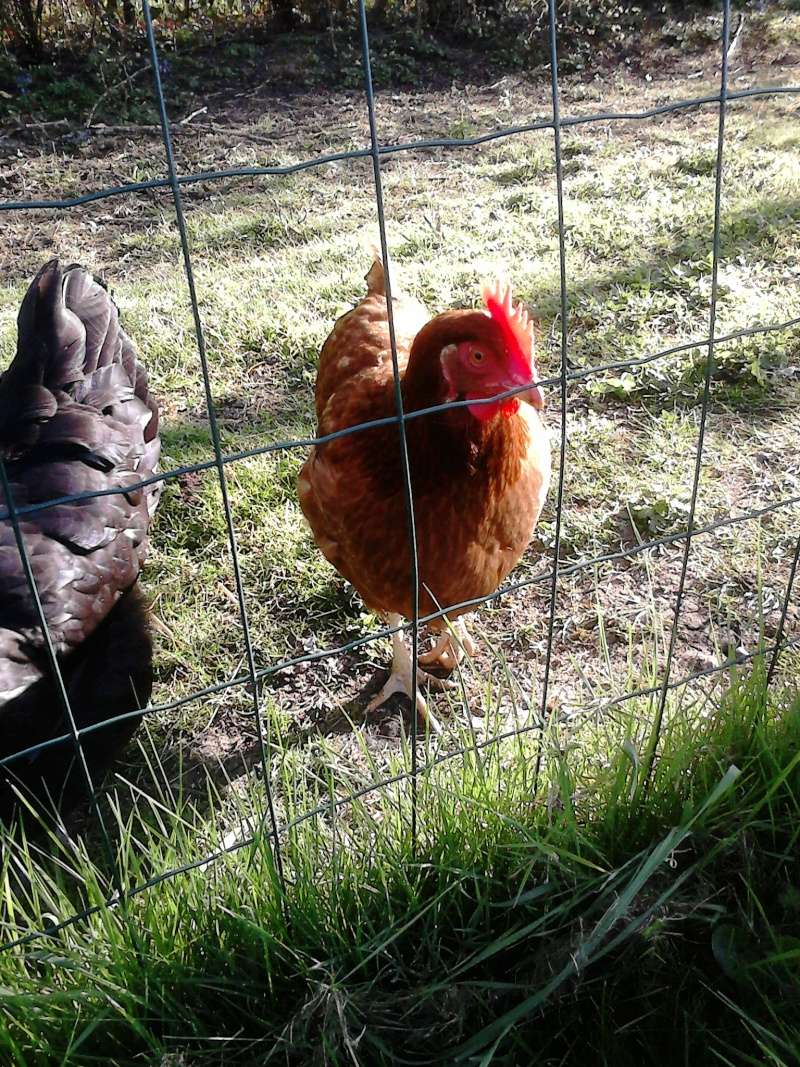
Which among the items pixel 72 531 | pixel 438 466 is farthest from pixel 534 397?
pixel 72 531

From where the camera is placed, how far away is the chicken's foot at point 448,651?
293 cm

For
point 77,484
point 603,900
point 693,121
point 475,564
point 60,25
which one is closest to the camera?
point 603,900

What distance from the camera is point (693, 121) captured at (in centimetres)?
718

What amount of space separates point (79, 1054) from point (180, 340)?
11.6 feet

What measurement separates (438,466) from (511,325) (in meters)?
0.41

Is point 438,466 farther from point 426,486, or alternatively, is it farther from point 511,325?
point 511,325

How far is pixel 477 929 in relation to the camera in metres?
1.83

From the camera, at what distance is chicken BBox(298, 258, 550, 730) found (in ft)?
7.28

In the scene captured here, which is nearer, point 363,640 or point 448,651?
point 363,640

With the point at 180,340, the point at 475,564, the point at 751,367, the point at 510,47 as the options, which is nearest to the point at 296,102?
the point at 510,47

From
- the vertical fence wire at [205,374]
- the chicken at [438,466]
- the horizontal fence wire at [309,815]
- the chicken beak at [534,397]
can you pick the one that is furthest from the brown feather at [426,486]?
the vertical fence wire at [205,374]

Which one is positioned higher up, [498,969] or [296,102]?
[296,102]


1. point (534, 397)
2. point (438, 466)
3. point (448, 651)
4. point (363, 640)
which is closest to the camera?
point (363, 640)

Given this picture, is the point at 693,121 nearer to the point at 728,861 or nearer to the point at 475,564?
the point at 475,564
